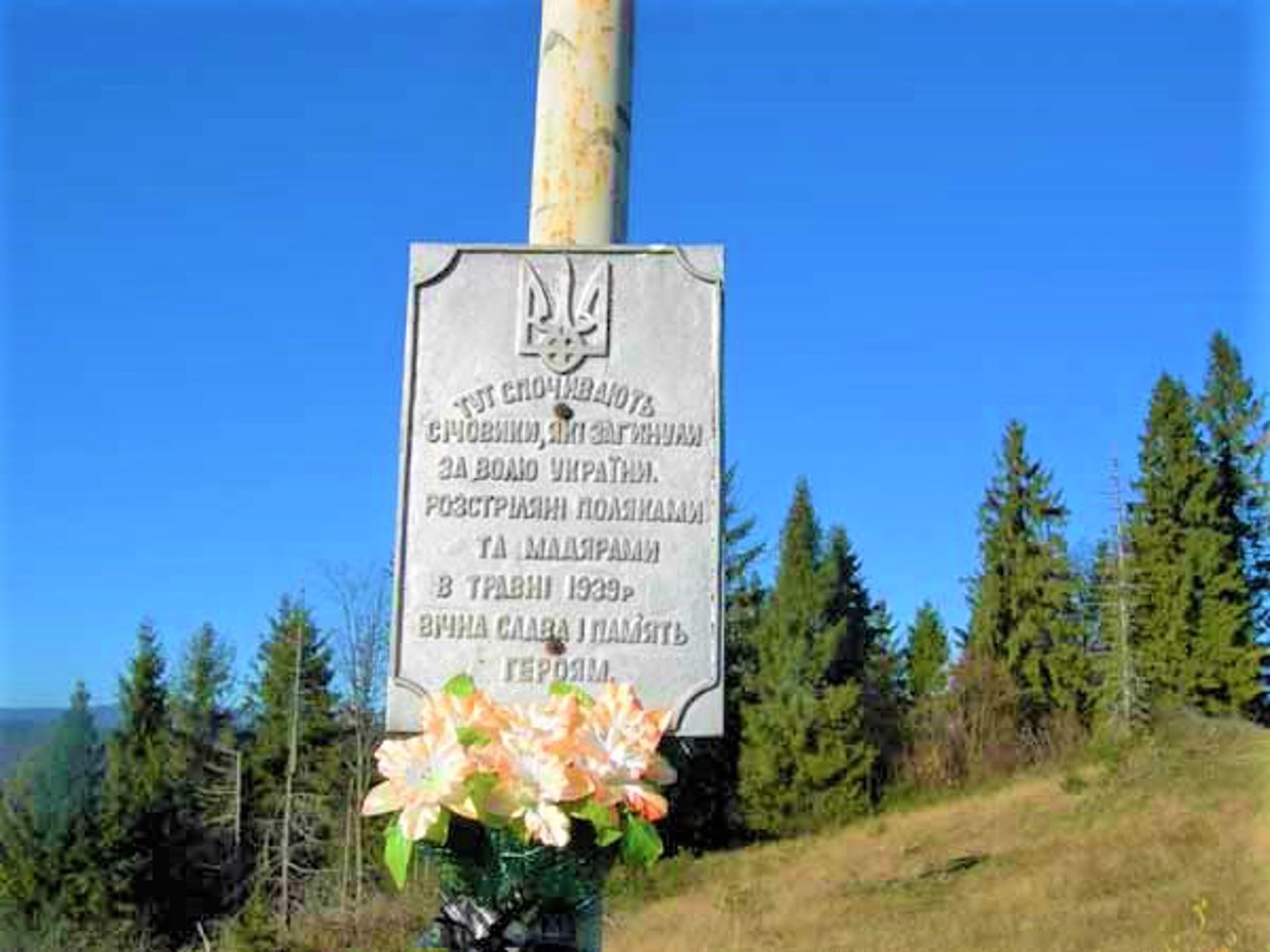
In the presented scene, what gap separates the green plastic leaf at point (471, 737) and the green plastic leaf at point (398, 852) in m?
0.27

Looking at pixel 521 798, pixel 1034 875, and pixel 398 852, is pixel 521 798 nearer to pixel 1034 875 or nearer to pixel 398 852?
pixel 398 852

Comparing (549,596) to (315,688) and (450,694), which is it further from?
(315,688)

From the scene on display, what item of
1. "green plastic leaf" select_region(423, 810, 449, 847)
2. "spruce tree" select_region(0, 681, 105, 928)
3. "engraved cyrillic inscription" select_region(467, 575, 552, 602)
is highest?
"engraved cyrillic inscription" select_region(467, 575, 552, 602)

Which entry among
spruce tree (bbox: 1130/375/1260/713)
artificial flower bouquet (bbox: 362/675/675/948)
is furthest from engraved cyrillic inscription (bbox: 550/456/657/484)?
spruce tree (bbox: 1130/375/1260/713)

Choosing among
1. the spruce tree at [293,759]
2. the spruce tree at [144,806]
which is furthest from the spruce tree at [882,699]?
the spruce tree at [144,806]

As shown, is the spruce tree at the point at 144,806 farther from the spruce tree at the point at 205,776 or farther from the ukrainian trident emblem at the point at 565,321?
the ukrainian trident emblem at the point at 565,321

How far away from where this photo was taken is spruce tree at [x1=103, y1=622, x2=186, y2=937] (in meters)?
35.1

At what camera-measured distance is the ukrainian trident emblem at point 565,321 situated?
4.73m

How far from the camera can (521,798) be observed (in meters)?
3.41

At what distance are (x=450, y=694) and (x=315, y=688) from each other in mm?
39272

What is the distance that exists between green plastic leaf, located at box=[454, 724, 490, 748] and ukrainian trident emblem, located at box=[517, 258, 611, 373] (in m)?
1.56

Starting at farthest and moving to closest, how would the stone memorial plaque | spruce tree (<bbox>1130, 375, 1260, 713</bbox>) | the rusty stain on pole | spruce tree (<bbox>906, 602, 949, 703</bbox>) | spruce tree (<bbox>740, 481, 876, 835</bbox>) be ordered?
spruce tree (<bbox>906, 602, 949, 703</bbox>), spruce tree (<bbox>1130, 375, 1260, 713</bbox>), spruce tree (<bbox>740, 481, 876, 835</bbox>), the rusty stain on pole, the stone memorial plaque

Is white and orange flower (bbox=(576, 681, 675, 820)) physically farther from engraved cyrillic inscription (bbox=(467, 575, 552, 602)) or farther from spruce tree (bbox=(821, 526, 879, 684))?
spruce tree (bbox=(821, 526, 879, 684))

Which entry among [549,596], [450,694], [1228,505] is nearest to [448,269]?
[549,596]
